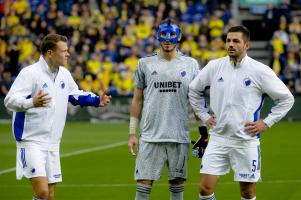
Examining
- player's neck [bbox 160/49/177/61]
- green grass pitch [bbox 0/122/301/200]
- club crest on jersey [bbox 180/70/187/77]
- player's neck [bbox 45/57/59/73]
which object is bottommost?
green grass pitch [bbox 0/122/301/200]

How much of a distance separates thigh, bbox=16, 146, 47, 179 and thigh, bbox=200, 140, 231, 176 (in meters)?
1.75

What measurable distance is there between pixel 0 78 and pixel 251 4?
9100mm

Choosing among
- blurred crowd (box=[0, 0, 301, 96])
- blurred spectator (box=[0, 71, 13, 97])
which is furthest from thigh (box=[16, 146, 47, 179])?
blurred spectator (box=[0, 71, 13, 97])

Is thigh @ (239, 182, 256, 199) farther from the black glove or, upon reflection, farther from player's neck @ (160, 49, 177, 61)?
player's neck @ (160, 49, 177, 61)

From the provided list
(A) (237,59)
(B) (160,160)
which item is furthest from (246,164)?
(A) (237,59)

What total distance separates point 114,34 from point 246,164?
73.3ft

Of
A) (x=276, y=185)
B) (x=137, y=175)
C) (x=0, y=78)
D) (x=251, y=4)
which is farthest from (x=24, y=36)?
(x=137, y=175)

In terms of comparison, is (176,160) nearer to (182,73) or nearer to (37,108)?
(182,73)

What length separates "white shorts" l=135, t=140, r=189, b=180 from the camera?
10.8 m

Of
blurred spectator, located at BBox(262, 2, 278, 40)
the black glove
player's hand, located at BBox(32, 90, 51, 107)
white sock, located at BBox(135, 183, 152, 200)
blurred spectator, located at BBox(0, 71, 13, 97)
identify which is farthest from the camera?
blurred spectator, located at BBox(262, 2, 278, 40)

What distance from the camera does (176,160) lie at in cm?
1080

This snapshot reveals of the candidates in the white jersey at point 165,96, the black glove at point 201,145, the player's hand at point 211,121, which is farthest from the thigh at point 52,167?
the player's hand at point 211,121

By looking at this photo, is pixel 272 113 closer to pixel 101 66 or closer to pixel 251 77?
pixel 251 77

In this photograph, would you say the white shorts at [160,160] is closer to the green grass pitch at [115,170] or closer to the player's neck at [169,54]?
the player's neck at [169,54]
